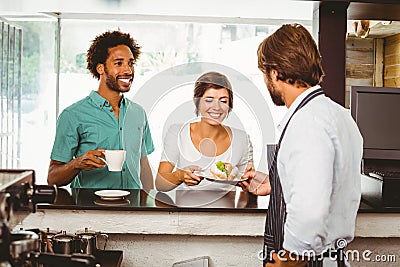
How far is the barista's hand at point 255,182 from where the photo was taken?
8.82 ft

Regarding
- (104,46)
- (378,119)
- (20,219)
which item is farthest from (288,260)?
(104,46)

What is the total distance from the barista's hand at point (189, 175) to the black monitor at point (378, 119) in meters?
0.93

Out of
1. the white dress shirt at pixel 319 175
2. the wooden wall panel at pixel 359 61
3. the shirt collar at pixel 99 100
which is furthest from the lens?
the wooden wall panel at pixel 359 61

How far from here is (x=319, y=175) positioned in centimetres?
189

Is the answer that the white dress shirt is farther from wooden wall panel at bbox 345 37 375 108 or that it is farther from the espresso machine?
wooden wall panel at bbox 345 37 375 108

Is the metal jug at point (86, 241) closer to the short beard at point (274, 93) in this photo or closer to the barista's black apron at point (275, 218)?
the barista's black apron at point (275, 218)

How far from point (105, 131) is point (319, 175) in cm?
152

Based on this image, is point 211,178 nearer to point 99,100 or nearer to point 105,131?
point 105,131

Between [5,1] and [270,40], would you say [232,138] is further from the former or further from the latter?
[5,1]

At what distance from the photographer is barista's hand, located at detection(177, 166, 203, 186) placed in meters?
2.69

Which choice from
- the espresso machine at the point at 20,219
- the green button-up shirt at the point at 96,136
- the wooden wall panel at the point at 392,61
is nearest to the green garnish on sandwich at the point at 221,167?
the green button-up shirt at the point at 96,136

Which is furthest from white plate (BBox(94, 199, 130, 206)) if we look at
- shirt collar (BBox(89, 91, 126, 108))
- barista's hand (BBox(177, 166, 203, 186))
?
shirt collar (BBox(89, 91, 126, 108))

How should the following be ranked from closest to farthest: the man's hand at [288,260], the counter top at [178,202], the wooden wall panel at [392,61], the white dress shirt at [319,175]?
the white dress shirt at [319,175], the man's hand at [288,260], the counter top at [178,202], the wooden wall panel at [392,61]

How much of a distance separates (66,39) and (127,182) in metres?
3.30
